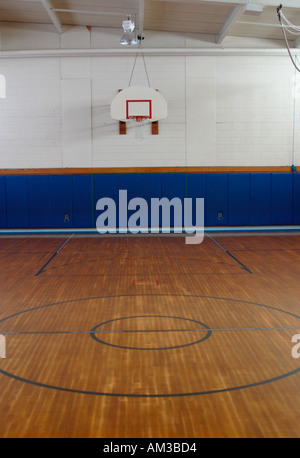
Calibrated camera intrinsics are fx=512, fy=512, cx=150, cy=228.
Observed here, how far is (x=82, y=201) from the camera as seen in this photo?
11.6 meters

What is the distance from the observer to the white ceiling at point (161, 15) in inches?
395

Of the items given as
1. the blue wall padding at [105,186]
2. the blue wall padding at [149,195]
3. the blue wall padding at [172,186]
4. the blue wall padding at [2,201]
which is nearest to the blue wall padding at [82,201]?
the blue wall padding at [149,195]

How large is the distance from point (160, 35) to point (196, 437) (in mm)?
10443

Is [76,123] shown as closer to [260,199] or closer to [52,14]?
[52,14]

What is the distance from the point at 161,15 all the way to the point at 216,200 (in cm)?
413

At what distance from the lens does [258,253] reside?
8859mm

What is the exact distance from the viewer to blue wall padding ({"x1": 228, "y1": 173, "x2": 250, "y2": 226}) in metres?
11.6

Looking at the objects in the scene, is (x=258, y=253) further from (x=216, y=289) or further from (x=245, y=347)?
(x=245, y=347)

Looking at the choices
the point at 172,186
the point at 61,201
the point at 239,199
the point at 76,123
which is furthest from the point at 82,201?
the point at 239,199

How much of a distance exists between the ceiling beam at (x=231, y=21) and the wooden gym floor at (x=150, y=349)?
15.8ft

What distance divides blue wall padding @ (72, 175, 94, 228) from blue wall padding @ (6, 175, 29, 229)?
1095 millimetres

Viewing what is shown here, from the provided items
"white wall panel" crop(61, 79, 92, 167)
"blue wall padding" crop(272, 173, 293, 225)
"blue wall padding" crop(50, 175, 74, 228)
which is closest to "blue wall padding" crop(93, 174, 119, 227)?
"white wall panel" crop(61, 79, 92, 167)

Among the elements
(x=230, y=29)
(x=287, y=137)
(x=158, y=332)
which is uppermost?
(x=230, y=29)

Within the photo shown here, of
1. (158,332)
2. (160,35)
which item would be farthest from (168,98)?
(158,332)
